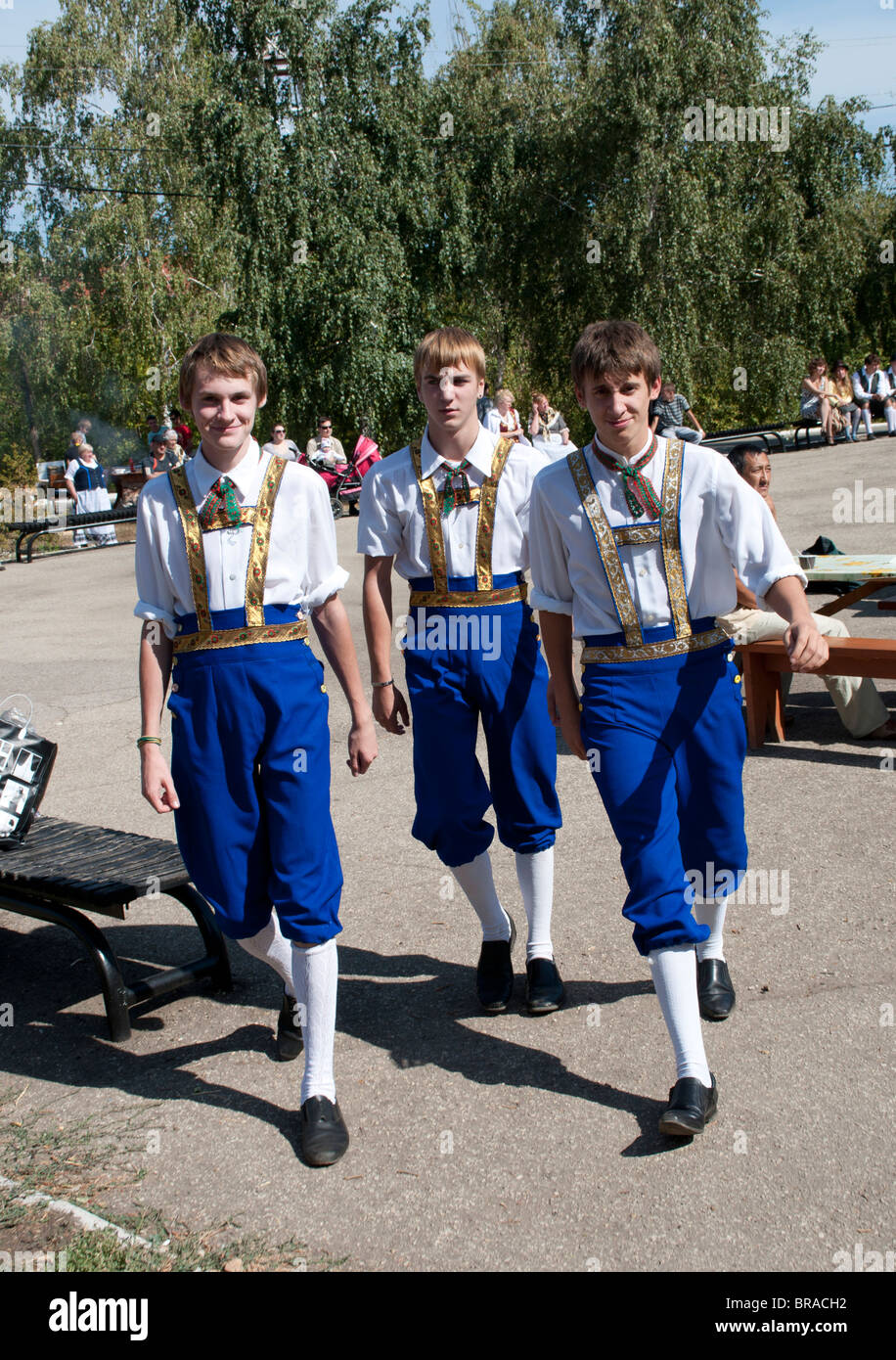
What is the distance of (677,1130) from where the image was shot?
311cm

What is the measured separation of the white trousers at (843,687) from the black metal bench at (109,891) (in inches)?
130

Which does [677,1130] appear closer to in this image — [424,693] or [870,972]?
[870,972]

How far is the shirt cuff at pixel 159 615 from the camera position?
339cm

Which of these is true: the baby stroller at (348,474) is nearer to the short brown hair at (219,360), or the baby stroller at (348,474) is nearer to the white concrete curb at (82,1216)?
the short brown hair at (219,360)

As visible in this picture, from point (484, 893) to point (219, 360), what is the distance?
1853 millimetres

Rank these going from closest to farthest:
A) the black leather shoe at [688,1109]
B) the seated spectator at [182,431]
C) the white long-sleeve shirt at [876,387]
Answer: the black leather shoe at [688,1109]
the seated spectator at [182,431]
the white long-sleeve shirt at [876,387]

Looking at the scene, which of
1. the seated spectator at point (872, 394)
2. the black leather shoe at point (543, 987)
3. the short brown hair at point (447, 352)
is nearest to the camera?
the short brown hair at point (447, 352)

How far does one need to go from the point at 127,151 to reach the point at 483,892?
33.2m

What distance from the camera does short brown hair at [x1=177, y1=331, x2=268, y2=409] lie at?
326 cm

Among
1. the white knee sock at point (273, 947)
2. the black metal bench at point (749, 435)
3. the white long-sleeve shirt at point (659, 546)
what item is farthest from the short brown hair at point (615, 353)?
the black metal bench at point (749, 435)

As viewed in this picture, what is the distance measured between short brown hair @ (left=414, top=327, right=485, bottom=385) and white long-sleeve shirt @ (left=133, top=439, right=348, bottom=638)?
1.95 feet

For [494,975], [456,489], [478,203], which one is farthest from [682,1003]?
[478,203]

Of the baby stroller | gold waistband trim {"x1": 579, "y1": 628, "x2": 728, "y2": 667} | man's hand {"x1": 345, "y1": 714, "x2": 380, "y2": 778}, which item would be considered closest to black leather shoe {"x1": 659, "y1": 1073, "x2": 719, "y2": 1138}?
gold waistband trim {"x1": 579, "y1": 628, "x2": 728, "y2": 667}
